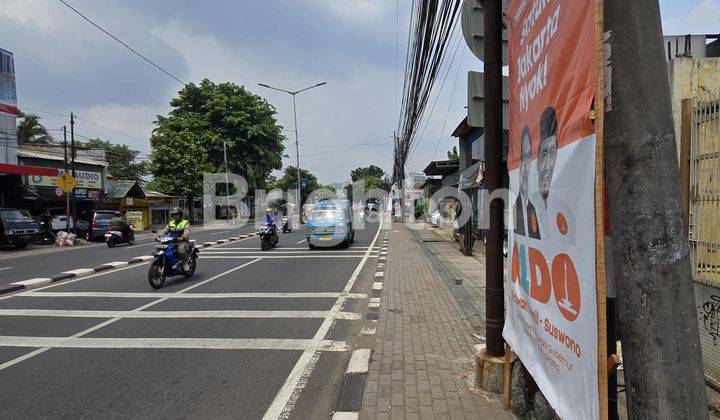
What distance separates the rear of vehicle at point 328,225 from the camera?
15672 mm

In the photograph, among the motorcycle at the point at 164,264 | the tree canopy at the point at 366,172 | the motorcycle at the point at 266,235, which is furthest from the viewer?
the tree canopy at the point at 366,172

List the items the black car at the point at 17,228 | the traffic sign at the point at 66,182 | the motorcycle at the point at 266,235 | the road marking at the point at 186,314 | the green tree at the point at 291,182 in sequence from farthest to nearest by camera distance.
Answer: the green tree at the point at 291,182, the traffic sign at the point at 66,182, the black car at the point at 17,228, the motorcycle at the point at 266,235, the road marking at the point at 186,314

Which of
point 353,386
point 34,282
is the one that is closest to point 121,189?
point 34,282

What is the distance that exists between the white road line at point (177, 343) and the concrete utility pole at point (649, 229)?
351 cm

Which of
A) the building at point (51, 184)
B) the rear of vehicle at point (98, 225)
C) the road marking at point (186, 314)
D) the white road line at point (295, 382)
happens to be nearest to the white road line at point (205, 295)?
the road marking at point (186, 314)

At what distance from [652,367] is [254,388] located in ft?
10.2

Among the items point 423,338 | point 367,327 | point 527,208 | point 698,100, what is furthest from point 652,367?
point 367,327

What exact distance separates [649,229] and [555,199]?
40 cm

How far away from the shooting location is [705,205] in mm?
3551

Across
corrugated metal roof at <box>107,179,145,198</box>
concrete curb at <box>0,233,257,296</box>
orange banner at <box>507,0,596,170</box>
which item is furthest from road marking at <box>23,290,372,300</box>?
corrugated metal roof at <box>107,179,145,198</box>

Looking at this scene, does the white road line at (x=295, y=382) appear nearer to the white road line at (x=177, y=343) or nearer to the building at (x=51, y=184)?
the white road line at (x=177, y=343)

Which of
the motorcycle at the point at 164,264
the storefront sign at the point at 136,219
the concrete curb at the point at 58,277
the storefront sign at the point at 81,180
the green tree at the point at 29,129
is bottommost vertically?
the concrete curb at the point at 58,277

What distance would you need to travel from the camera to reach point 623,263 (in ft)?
6.25

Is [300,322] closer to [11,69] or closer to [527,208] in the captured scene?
[527,208]
